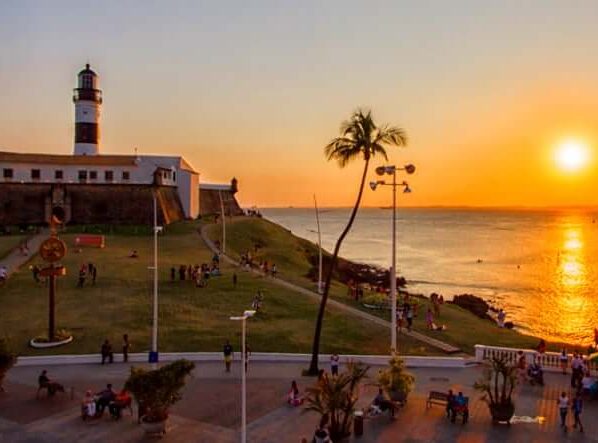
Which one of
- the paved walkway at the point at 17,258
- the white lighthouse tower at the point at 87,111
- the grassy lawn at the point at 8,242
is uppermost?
the white lighthouse tower at the point at 87,111

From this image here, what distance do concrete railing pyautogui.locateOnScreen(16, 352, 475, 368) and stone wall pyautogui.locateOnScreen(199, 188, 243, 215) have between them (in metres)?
67.0

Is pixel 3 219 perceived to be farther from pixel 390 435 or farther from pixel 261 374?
pixel 390 435

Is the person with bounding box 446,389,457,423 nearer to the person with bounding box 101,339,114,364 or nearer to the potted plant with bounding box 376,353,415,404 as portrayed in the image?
the potted plant with bounding box 376,353,415,404

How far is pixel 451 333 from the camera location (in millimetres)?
32969

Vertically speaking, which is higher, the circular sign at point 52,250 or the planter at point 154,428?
the circular sign at point 52,250

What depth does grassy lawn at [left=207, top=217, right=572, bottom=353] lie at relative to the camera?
107 ft

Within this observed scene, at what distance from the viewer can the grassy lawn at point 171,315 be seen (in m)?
28.0

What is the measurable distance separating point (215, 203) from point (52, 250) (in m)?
70.8

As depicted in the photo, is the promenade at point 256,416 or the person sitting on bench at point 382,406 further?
the person sitting on bench at point 382,406

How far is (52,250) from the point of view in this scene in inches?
1073

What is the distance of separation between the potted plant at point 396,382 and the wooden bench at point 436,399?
0.72 m

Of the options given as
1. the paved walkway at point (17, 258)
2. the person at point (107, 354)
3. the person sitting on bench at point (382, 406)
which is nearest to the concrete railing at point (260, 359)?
the person at point (107, 354)

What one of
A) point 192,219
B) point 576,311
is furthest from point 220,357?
point 192,219

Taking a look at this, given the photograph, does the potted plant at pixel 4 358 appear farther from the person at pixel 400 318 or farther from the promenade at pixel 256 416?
the person at pixel 400 318
